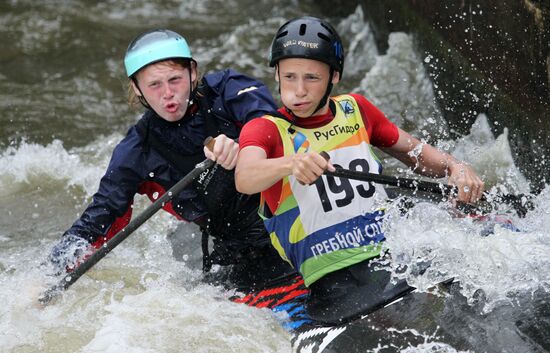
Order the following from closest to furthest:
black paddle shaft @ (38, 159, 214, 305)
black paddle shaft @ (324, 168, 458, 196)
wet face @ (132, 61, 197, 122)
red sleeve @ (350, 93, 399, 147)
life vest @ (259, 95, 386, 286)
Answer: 1. black paddle shaft @ (324, 168, 458, 196)
2. life vest @ (259, 95, 386, 286)
3. black paddle shaft @ (38, 159, 214, 305)
4. red sleeve @ (350, 93, 399, 147)
5. wet face @ (132, 61, 197, 122)

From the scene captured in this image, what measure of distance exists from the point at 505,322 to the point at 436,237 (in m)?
0.62

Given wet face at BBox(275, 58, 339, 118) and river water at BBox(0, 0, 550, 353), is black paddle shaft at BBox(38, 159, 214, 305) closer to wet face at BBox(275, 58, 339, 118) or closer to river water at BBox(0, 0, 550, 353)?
river water at BBox(0, 0, 550, 353)

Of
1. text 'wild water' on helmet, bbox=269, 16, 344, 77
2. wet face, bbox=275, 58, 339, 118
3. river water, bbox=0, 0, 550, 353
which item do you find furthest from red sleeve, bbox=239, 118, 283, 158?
river water, bbox=0, 0, 550, 353

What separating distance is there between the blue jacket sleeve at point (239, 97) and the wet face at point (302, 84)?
0.48 metres

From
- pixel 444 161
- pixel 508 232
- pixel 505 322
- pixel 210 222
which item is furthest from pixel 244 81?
pixel 505 322

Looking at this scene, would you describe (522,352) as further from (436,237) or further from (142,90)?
(142,90)

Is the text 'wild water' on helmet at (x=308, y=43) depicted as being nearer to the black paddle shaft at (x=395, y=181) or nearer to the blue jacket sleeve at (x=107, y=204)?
the black paddle shaft at (x=395, y=181)

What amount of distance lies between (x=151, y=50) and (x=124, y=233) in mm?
938

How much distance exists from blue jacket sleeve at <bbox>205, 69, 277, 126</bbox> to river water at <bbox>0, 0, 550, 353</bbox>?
0.93 metres

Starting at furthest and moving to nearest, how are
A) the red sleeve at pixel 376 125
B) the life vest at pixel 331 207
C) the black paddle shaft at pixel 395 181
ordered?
the red sleeve at pixel 376 125
the life vest at pixel 331 207
the black paddle shaft at pixel 395 181

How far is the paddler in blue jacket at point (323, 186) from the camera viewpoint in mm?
4012

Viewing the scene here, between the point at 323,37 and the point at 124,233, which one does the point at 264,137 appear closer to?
the point at 323,37

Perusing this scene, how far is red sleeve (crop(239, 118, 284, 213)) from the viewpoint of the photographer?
156 inches

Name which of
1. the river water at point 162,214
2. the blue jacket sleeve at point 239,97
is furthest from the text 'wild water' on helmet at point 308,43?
the river water at point 162,214
